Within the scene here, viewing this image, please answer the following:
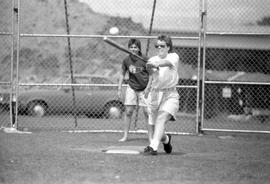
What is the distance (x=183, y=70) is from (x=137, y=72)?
786 centimetres

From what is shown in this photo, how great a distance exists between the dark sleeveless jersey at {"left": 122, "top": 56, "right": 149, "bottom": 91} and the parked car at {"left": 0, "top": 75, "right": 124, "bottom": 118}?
4354 mm

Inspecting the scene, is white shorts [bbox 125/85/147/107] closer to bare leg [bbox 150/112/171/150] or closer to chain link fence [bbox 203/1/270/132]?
bare leg [bbox 150/112/171/150]

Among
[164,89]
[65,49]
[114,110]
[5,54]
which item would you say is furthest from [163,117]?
[65,49]

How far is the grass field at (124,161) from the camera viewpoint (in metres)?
5.90

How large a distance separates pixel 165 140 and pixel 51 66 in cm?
1685

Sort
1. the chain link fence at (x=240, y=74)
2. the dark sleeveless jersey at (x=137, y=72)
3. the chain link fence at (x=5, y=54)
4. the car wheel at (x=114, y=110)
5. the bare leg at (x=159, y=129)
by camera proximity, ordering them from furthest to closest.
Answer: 1. the chain link fence at (x=240, y=74)
2. the car wheel at (x=114, y=110)
3. the chain link fence at (x=5, y=54)
4. the dark sleeveless jersey at (x=137, y=72)
5. the bare leg at (x=159, y=129)

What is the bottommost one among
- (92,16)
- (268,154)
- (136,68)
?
(268,154)

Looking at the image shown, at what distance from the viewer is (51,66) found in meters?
24.6

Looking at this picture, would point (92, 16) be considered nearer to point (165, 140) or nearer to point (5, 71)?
point (5, 71)

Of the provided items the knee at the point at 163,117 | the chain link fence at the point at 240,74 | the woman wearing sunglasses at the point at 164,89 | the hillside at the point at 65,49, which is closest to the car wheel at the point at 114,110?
the chain link fence at the point at 240,74

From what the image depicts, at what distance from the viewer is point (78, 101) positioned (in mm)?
15625

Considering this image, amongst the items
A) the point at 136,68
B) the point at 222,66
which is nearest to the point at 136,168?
the point at 136,68

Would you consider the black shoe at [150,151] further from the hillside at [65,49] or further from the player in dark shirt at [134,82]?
the hillside at [65,49]

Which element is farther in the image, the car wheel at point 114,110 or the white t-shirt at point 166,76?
the car wheel at point 114,110
